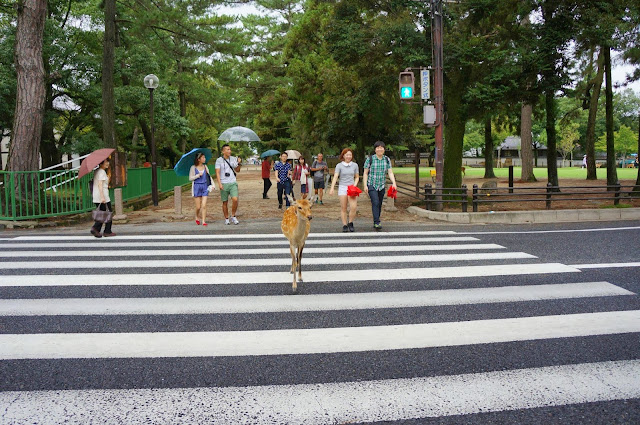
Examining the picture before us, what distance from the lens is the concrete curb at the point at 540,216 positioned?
14.0m

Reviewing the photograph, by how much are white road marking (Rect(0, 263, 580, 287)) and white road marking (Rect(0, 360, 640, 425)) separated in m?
3.17

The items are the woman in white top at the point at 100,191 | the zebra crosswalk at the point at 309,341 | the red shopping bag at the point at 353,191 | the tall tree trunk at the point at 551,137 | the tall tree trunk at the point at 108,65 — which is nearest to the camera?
the zebra crosswalk at the point at 309,341

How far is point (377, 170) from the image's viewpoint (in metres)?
11.4

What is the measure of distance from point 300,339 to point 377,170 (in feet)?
24.2

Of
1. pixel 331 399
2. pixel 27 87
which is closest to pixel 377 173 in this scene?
pixel 331 399

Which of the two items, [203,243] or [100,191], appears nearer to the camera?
[203,243]

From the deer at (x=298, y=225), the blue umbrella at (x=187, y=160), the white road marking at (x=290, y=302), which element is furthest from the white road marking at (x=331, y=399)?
the blue umbrella at (x=187, y=160)

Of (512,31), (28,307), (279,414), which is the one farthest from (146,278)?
(512,31)

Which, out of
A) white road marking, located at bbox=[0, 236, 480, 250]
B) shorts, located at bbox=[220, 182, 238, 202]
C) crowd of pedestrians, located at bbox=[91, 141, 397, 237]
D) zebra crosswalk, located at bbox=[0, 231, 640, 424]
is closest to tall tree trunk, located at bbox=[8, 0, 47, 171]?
crowd of pedestrians, located at bbox=[91, 141, 397, 237]

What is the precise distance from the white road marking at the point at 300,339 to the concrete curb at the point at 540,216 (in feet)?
30.0

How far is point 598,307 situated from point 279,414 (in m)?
3.93

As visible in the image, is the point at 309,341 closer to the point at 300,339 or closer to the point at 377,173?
the point at 300,339

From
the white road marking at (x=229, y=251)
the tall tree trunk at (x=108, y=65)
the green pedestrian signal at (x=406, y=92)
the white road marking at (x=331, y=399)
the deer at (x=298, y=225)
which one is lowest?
the white road marking at (x=331, y=399)

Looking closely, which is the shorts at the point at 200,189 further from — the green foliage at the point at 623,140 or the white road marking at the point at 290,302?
the green foliage at the point at 623,140
